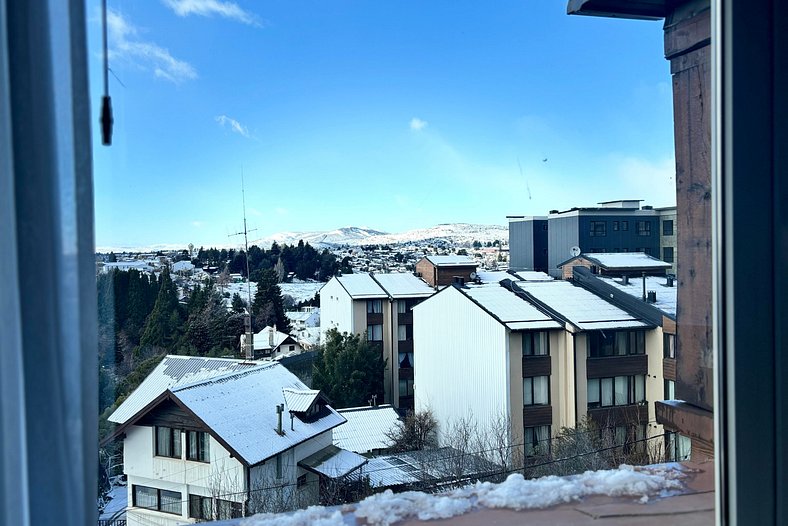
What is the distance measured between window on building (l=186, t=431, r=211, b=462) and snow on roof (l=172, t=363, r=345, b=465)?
2cm

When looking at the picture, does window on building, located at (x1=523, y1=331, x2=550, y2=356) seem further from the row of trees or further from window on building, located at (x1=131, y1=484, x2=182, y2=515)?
window on building, located at (x1=131, y1=484, x2=182, y2=515)

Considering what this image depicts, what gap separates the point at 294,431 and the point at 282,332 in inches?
7.2

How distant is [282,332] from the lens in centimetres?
100

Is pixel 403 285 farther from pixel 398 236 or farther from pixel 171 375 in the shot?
pixel 171 375

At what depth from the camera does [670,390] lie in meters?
1.35

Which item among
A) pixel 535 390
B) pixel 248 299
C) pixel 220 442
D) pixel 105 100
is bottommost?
pixel 535 390

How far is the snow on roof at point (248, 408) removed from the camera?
895 millimetres

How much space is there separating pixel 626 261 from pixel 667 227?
0.17 meters

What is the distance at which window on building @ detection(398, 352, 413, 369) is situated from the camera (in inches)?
58.9

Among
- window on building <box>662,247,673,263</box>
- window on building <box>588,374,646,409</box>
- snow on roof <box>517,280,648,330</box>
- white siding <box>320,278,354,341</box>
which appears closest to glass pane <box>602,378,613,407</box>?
window on building <box>588,374,646,409</box>

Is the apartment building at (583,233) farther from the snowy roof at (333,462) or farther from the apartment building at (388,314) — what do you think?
the snowy roof at (333,462)

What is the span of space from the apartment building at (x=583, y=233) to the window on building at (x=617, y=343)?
0.76 ft

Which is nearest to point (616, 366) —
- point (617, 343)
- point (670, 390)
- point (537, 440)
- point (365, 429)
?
point (617, 343)
